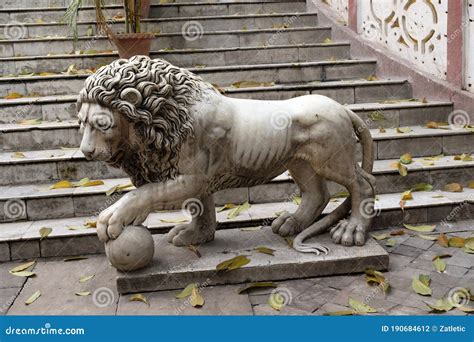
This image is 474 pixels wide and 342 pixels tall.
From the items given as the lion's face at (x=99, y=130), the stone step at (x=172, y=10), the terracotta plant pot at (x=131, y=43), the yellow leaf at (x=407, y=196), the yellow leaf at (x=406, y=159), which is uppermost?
the stone step at (x=172, y=10)

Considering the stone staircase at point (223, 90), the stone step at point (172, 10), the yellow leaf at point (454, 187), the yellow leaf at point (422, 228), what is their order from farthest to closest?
the stone step at point (172, 10), the yellow leaf at point (454, 187), the stone staircase at point (223, 90), the yellow leaf at point (422, 228)

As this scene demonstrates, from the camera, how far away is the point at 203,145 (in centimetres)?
304

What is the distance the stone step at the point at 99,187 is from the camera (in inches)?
157

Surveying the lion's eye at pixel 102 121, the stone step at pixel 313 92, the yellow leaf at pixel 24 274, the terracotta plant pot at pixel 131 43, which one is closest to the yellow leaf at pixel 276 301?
the lion's eye at pixel 102 121

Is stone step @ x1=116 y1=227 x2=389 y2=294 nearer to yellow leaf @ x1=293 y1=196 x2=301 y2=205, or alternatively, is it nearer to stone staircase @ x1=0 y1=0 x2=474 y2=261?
stone staircase @ x1=0 y1=0 x2=474 y2=261

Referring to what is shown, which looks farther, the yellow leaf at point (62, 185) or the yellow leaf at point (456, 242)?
the yellow leaf at point (62, 185)

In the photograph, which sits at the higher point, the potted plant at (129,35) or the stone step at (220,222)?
the potted plant at (129,35)

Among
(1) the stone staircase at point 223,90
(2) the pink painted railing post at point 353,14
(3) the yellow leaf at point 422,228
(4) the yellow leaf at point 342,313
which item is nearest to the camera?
(4) the yellow leaf at point 342,313

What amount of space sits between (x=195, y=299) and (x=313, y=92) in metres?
2.97

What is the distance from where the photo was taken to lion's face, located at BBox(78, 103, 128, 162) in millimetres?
2793

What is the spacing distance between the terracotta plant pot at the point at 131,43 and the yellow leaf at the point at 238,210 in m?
2.48

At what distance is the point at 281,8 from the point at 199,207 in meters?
4.95

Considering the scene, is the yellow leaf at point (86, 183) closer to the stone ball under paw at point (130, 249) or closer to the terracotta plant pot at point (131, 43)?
the stone ball under paw at point (130, 249)

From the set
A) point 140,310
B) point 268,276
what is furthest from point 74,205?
point 268,276
